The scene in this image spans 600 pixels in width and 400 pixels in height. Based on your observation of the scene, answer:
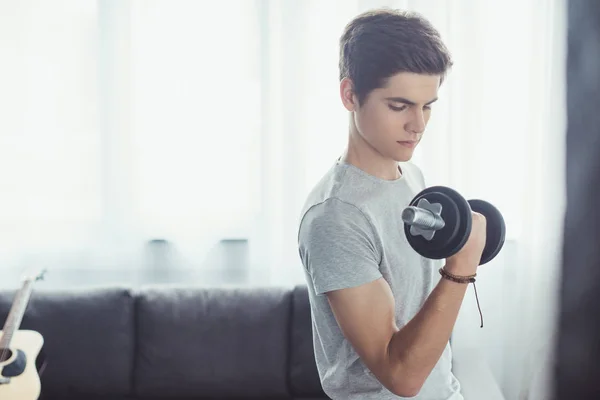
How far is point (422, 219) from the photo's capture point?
938mm

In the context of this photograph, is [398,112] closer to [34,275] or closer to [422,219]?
[422,219]

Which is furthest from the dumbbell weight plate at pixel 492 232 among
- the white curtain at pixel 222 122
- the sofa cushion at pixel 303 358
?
the white curtain at pixel 222 122

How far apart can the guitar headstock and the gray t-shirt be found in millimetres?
1457

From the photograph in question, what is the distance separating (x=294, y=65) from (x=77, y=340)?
45.7 inches

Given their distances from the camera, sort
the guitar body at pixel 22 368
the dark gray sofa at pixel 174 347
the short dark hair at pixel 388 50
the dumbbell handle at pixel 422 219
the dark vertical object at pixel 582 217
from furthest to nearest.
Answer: the dark vertical object at pixel 582 217 → the dark gray sofa at pixel 174 347 → the guitar body at pixel 22 368 → the short dark hair at pixel 388 50 → the dumbbell handle at pixel 422 219

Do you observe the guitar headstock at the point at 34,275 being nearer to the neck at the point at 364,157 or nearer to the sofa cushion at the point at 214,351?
the sofa cushion at the point at 214,351

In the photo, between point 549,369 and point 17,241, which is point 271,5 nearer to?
point 17,241

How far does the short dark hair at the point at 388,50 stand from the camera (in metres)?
1.05

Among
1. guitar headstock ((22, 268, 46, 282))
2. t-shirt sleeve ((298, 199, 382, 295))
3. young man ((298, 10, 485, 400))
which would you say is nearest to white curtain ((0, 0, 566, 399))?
guitar headstock ((22, 268, 46, 282))

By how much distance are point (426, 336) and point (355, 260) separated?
5.6 inches

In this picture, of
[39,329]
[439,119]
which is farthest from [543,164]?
[39,329]

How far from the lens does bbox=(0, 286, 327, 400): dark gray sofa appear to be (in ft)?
7.29

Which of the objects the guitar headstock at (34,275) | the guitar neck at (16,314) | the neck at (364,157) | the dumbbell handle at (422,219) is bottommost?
the guitar neck at (16,314)

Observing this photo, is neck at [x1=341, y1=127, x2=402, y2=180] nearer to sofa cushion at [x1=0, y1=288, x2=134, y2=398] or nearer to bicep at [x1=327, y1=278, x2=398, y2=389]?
bicep at [x1=327, y1=278, x2=398, y2=389]
